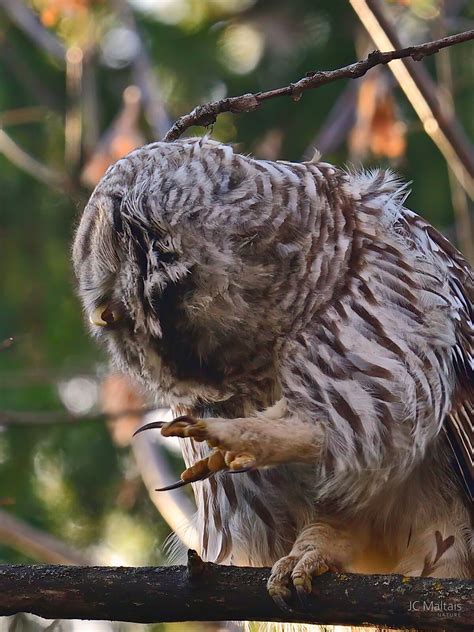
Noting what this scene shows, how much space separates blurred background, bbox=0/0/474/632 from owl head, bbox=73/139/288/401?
246 centimetres

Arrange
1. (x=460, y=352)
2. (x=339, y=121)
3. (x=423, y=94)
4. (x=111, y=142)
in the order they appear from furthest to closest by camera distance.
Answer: (x=339, y=121)
(x=111, y=142)
(x=423, y=94)
(x=460, y=352)

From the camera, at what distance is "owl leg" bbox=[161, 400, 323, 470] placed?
11.0ft

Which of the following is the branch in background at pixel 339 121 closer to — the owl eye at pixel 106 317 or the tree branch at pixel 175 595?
the owl eye at pixel 106 317

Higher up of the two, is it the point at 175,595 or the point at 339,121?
the point at 339,121

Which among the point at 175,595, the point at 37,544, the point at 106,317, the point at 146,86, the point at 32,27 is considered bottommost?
the point at 37,544

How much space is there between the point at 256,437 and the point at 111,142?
458 cm

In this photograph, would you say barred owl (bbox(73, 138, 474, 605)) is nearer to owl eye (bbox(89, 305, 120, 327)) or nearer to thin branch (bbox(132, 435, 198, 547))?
owl eye (bbox(89, 305, 120, 327))

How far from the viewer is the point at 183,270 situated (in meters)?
Result: 3.78

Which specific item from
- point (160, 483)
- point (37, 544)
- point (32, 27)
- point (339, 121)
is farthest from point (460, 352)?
point (32, 27)

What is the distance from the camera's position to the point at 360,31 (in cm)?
962

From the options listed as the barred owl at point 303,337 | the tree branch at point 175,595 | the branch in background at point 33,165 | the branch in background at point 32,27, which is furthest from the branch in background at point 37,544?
the branch in background at point 32,27

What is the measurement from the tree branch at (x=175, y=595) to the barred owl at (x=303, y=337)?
13.7 inches

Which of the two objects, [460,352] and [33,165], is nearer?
[460,352]

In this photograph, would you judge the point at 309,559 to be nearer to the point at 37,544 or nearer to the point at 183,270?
the point at 183,270
